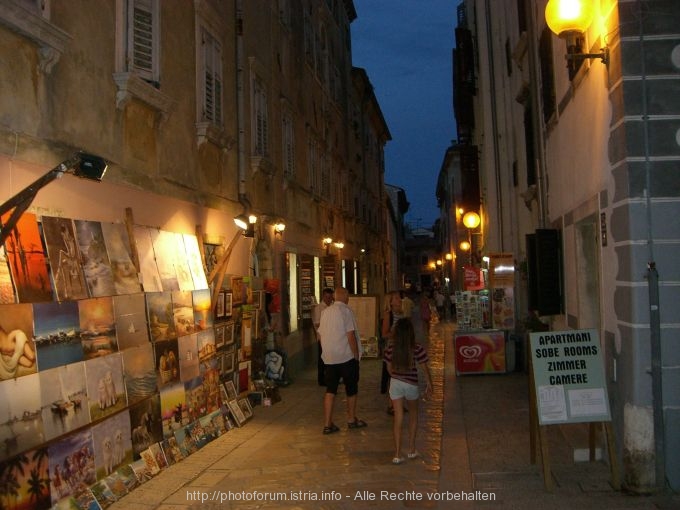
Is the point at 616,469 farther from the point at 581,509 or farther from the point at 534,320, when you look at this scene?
the point at 534,320

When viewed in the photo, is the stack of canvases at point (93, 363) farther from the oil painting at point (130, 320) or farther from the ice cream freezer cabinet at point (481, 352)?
the ice cream freezer cabinet at point (481, 352)

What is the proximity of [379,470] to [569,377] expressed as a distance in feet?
7.74

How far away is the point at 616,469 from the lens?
628cm

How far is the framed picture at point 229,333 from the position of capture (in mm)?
10617

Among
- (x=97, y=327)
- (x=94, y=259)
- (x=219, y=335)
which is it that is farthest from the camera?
(x=219, y=335)

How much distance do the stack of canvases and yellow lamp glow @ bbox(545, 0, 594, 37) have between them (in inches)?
208

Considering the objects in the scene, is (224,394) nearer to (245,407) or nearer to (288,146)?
(245,407)

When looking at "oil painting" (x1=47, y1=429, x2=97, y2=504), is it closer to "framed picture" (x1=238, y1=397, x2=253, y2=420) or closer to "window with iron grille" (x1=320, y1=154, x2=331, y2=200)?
"framed picture" (x1=238, y1=397, x2=253, y2=420)

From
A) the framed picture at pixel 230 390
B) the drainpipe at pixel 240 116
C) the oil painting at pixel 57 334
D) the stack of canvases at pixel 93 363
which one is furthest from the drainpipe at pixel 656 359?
the drainpipe at pixel 240 116

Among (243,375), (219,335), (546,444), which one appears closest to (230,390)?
(219,335)

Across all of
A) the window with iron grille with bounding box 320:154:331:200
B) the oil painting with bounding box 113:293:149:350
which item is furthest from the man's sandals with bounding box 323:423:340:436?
the window with iron grille with bounding box 320:154:331:200

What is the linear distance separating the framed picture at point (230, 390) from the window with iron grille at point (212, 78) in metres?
4.17

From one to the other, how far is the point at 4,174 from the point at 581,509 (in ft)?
19.2

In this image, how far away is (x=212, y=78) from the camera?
11250mm
